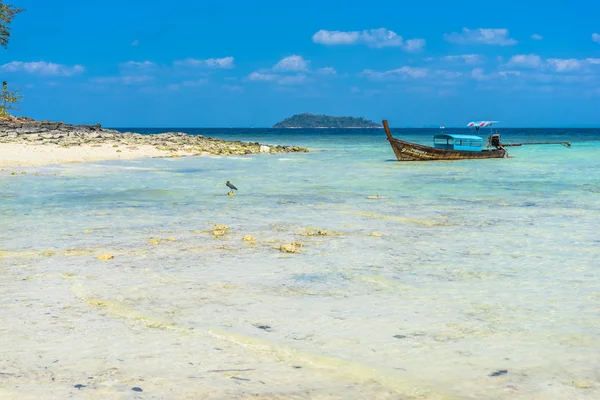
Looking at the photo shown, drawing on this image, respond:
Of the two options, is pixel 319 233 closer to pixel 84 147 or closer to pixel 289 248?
pixel 289 248

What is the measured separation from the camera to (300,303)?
638 centimetres

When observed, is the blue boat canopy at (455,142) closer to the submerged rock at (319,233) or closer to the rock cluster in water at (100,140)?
the rock cluster in water at (100,140)

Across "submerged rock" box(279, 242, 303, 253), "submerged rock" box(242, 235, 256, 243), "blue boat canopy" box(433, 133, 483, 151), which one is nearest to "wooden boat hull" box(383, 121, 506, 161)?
"blue boat canopy" box(433, 133, 483, 151)

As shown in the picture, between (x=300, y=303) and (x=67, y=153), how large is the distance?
90.9 feet

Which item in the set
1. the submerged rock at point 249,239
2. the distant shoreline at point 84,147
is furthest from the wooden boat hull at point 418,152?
the submerged rock at point 249,239

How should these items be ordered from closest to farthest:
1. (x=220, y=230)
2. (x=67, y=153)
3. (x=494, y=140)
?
(x=220, y=230)
(x=67, y=153)
(x=494, y=140)

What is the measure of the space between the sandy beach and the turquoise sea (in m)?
14.8

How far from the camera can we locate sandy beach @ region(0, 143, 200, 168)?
27375mm

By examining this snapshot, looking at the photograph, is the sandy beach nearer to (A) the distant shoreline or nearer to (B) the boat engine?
(A) the distant shoreline

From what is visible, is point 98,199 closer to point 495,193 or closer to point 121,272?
point 121,272

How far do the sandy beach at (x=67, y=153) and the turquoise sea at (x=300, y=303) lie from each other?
1478 cm

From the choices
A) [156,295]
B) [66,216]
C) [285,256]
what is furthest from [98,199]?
[156,295]

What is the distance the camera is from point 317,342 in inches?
206

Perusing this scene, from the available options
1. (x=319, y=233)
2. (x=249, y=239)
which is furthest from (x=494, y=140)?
(x=249, y=239)
